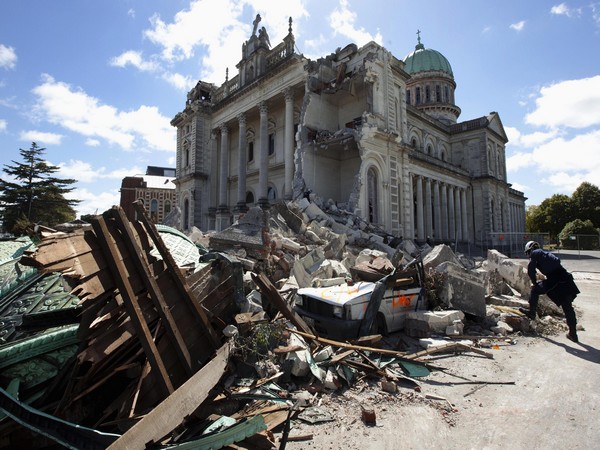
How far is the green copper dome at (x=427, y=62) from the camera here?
39062 mm

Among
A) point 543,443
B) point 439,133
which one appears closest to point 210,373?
point 543,443

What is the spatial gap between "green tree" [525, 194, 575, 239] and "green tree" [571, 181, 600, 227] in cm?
75

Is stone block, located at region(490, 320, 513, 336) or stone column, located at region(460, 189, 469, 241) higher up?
stone column, located at region(460, 189, 469, 241)

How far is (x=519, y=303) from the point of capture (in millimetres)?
8258

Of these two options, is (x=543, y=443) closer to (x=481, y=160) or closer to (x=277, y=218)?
(x=277, y=218)

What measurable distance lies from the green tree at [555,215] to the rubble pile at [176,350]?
5180 centimetres

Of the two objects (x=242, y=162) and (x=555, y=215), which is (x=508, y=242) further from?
(x=242, y=162)

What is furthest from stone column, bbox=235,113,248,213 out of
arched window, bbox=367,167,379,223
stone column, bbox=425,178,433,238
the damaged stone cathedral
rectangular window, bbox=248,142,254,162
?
stone column, bbox=425,178,433,238

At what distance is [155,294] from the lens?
11.2 ft

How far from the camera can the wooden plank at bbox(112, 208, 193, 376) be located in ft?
11.0

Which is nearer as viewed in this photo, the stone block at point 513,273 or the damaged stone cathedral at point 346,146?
the stone block at point 513,273

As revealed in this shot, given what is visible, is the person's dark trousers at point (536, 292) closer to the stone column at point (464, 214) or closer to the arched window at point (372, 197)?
the arched window at point (372, 197)

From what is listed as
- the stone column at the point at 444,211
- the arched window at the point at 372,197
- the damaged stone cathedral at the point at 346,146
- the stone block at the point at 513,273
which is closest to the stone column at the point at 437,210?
the damaged stone cathedral at the point at 346,146

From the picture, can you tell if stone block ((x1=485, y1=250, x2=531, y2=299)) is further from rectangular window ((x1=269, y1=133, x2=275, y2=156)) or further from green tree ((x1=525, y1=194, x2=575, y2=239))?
green tree ((x1=525, y1=194, x2=575, y2=239))
